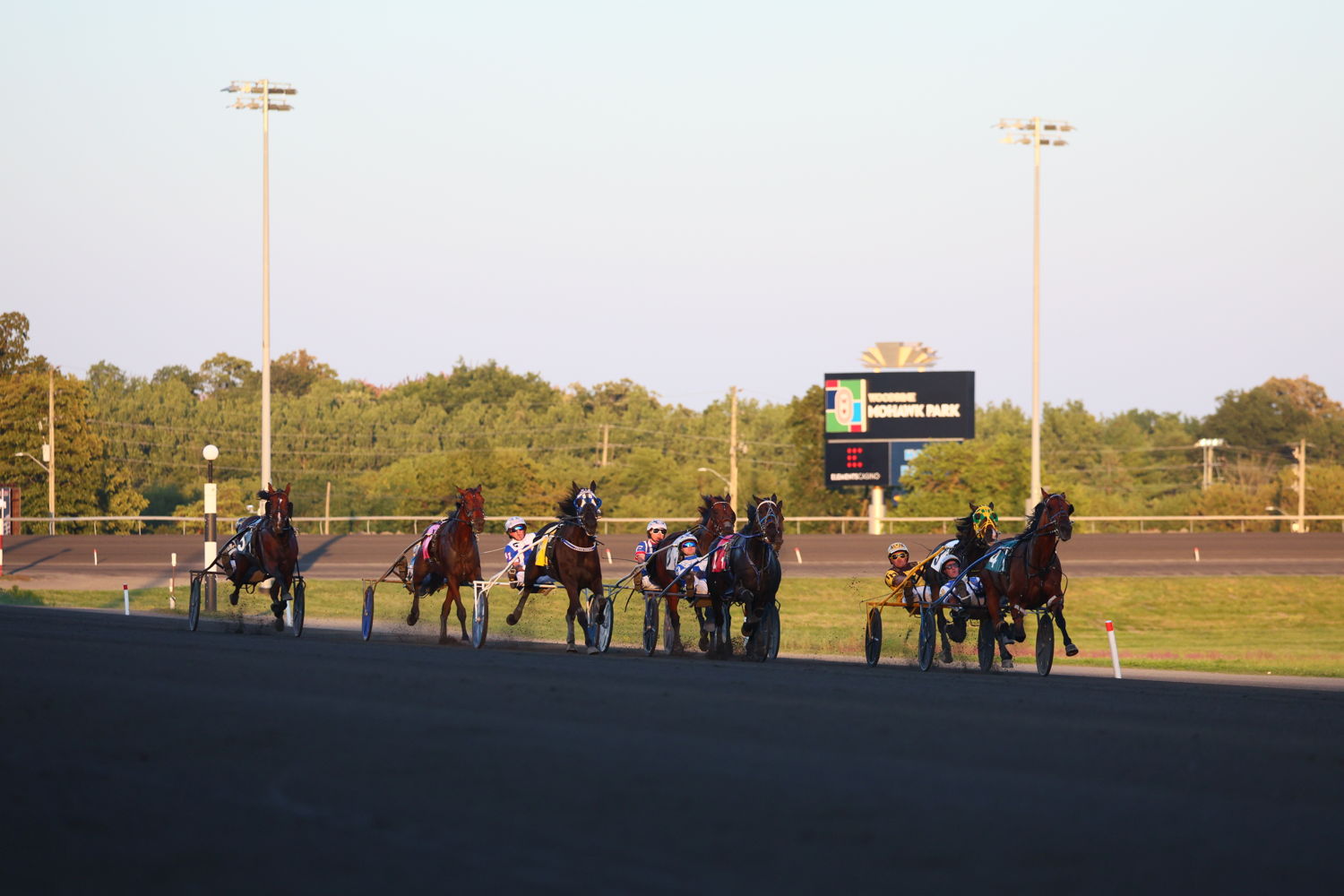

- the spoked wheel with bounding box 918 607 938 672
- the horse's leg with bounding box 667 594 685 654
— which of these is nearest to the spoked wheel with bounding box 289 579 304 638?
the horse's leg with bounding box 667 594 685 654

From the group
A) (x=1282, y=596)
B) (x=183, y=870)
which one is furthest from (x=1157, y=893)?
(x=1282, y=596)

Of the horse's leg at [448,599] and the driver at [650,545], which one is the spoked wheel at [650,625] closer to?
the driver at [650,545]

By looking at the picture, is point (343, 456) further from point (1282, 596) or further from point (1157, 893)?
point (1157, 893)

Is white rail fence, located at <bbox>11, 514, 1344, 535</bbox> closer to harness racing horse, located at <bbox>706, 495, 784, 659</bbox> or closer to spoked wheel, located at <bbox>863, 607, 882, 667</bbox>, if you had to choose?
spoked wheel, located at <bbox>863, 607, 882, 667</bbox>

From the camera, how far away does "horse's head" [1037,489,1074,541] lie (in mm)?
18672

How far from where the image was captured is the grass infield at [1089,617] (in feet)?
92.9

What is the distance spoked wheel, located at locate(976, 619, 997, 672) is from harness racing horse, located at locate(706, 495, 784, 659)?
2568 mm

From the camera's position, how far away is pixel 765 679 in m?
15.6

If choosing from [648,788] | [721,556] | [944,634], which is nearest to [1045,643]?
[944,634]

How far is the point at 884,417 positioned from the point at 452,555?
166 ft

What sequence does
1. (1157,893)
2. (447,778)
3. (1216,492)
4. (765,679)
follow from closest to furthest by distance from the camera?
(1157,893) < (447,778) < (765,679) < (1216,492)

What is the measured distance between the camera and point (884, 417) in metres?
72.7

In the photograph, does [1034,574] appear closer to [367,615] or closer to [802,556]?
[367,615]

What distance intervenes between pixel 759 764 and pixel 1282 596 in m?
40.4
